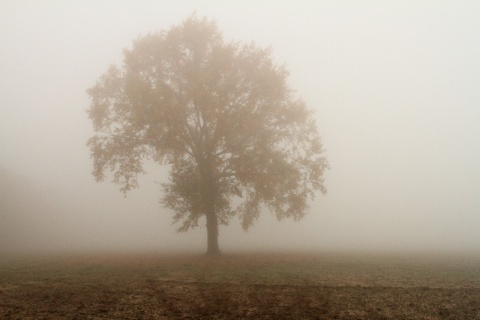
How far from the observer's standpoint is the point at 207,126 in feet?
94.7

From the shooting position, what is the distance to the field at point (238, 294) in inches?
413

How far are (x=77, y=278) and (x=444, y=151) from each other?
195m

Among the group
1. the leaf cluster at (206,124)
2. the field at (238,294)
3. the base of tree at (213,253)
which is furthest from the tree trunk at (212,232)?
the field at (238,294)

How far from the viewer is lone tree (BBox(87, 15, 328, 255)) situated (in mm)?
26594

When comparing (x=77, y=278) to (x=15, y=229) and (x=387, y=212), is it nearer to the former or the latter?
(x=15, y=229)

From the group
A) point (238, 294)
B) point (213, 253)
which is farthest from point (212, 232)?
point (238, 294)

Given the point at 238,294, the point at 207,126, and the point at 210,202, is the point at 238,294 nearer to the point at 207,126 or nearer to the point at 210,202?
the point at 210,202

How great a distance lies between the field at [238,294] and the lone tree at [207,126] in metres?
9.83

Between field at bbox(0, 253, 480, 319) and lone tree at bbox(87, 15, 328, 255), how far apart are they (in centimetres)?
983

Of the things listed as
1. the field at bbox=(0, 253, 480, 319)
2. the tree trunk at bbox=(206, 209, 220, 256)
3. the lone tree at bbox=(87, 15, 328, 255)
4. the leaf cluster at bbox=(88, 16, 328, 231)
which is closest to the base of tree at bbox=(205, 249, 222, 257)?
the tree trunk at bbox=(206, 209, 220, 256)

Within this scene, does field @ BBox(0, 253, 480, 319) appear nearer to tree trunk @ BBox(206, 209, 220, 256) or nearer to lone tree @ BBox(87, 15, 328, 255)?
tree trunk @ BBox(206, 209, 220, 256)

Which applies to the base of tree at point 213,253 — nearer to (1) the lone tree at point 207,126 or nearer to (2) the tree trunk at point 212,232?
(2) the tree trunk at point 212,232

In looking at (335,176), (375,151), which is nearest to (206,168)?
(335,176)

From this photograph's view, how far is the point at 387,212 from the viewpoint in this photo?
11094cm
